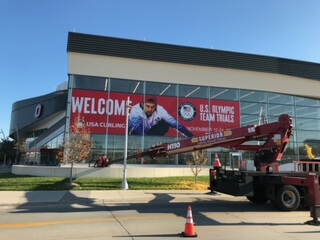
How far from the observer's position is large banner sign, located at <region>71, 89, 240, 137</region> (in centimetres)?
3422

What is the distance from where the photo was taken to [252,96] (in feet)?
130

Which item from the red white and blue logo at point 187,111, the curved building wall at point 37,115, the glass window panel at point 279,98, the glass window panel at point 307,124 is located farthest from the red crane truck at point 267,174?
the curved building wall at point 37,115

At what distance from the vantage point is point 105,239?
7.73 m

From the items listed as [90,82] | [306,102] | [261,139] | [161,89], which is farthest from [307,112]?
[261,139]

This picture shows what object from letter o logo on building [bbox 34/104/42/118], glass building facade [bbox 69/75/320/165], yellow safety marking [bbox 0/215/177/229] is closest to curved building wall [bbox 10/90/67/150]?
letter o logo on building [bbox 34/104/42/118]

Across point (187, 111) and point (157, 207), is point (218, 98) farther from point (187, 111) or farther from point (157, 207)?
point (157, 207)

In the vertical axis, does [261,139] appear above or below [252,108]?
below

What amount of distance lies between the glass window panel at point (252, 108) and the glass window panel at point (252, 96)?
467mm

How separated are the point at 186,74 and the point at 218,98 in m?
4.44

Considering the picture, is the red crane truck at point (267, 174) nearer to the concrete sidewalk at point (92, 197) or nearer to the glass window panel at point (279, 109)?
the concrete sidewalk at point (92, 197)

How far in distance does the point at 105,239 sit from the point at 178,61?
30.7 metres

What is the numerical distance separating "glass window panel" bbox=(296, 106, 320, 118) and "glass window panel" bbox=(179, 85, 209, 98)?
460 inches

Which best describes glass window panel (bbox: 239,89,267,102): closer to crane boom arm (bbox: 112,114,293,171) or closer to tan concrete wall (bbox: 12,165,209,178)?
tan concrete wall (bbox: 12,165,209,178)

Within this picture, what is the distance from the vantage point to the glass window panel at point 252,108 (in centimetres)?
3912
